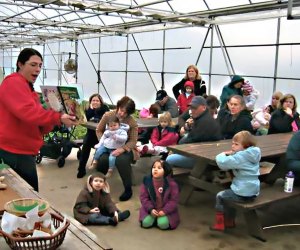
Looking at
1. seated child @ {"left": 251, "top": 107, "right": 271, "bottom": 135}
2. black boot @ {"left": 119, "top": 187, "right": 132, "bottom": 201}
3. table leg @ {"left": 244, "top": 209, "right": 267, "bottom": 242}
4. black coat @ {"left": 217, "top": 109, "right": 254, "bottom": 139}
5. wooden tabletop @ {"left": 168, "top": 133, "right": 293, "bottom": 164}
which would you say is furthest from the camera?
seated child @ {"left": 251, "top": 107, "right": 271, "bottom": 135}

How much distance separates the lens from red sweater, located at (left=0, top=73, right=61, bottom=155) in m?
2.22

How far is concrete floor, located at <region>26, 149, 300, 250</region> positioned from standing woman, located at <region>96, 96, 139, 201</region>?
0.70ft

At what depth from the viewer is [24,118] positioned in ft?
7.29

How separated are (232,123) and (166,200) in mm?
1471

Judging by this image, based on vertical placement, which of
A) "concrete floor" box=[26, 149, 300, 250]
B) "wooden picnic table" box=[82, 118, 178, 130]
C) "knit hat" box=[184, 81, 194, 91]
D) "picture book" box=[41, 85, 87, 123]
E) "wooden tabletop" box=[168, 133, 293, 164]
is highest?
"knit hat" box=[184, 81, 194, 91]

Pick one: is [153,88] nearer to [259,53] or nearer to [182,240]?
[259,53]

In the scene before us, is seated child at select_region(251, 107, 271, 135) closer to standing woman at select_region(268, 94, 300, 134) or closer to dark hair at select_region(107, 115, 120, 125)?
standing woman at select_region(268, 94, 300, 134)

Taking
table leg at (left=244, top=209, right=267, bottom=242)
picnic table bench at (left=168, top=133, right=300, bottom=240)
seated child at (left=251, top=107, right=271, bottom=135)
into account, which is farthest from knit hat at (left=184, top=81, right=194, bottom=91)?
table leg at (left=244, top=209, right=267, bottom=242)

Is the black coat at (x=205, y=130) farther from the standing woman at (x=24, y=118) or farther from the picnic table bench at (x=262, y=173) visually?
the standing woman at (x=24, y=118)

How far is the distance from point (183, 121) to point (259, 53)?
137 inches

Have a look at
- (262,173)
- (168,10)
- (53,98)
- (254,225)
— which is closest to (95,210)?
(254,225)

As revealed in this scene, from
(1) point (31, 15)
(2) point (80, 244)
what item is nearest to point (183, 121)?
(2) point (80, 244)

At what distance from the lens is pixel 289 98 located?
5.21m

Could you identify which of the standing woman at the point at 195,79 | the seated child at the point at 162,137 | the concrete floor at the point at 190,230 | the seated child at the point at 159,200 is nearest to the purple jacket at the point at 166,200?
the seated child at the point at 159,200
